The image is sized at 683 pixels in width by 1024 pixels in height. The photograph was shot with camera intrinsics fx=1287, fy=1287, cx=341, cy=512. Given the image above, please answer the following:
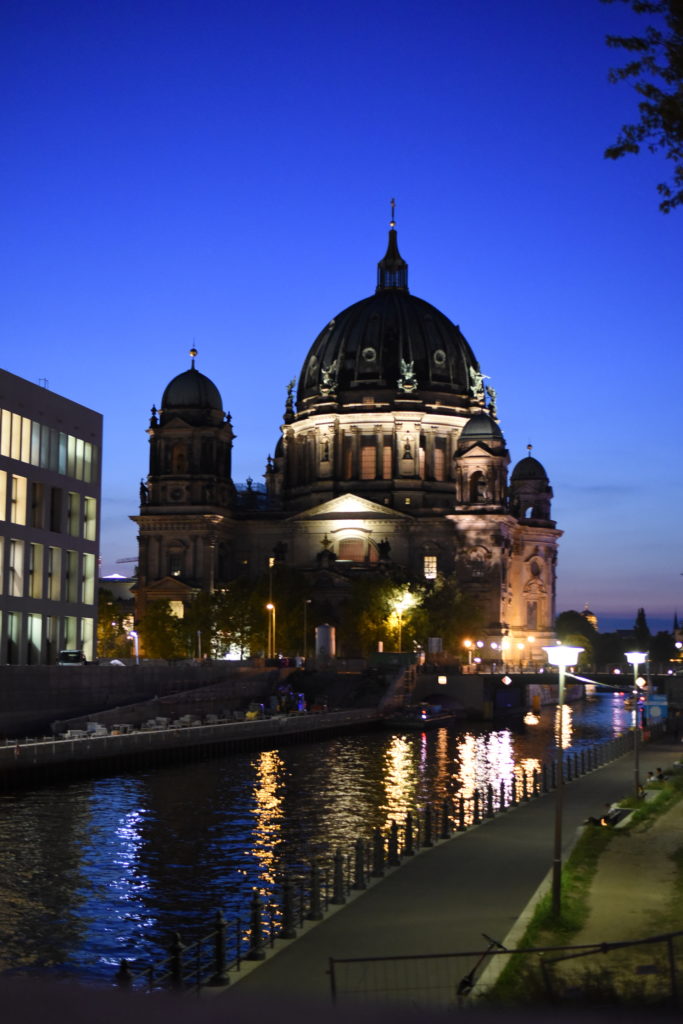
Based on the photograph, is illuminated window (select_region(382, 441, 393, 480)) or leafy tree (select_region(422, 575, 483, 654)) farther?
illuminated window (select_region(382, 441, 393, 480))

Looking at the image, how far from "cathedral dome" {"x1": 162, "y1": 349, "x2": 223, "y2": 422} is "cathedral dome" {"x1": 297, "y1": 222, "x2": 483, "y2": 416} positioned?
57.2 feet

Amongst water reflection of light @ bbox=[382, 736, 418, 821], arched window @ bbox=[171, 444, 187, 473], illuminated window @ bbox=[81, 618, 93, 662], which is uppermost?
arched window @ bbox=[171, 444, 187, 473]

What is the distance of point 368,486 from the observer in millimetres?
167250

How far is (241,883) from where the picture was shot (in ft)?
128

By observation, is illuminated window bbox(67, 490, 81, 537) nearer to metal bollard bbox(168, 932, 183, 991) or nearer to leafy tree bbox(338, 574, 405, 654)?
leafy tree bbox(338, 574, 405, 654)

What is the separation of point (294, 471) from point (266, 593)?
3833 centimetres

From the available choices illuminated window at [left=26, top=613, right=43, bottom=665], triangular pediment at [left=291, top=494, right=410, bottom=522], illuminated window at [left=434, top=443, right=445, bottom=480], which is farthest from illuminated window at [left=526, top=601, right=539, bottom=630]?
illuminated window at [left=26, top=613, right=43, bottom=665]

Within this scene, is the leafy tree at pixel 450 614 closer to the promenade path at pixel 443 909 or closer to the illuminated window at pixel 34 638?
the illuminated window at pixel 34 638

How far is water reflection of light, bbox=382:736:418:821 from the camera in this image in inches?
2261

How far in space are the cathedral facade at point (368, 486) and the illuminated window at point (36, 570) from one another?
2647 inches

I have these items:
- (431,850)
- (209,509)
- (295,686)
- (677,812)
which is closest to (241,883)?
(431,850)

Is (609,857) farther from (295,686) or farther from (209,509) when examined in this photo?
(209,509)

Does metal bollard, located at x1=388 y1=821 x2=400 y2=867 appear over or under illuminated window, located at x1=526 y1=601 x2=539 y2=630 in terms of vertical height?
under

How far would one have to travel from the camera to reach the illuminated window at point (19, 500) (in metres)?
80.9
